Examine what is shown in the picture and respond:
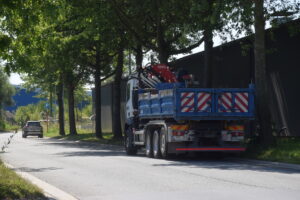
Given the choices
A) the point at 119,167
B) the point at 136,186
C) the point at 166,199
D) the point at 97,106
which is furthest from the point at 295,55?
the point at 97,106

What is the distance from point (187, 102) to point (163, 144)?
217 cm

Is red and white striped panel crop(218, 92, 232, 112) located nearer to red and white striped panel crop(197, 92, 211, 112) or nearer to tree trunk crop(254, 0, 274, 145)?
red and white striped panel crop(197, 92, 211, 112)

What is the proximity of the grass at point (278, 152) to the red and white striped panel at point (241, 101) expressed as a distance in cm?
156

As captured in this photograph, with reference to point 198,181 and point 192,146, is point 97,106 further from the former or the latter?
point 198,181

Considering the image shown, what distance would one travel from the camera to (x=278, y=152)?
21.6 metres

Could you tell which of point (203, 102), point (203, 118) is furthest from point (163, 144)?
point (203, 102)

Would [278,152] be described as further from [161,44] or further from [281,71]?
[161,44]

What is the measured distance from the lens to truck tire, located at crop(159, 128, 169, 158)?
22672 mm

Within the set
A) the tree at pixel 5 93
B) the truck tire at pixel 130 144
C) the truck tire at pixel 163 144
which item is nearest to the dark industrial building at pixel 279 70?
the truck tire at pixel 163 144

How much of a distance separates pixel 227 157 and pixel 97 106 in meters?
26.4

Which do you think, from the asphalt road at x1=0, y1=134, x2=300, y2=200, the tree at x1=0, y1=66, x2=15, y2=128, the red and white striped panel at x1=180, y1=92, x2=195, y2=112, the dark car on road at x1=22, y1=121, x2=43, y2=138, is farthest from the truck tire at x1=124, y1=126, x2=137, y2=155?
the tree at x1=0, y1=66, x2=15, y2=128

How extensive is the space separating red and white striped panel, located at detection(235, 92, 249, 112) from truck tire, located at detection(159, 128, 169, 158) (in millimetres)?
2703

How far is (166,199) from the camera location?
1184 centimetres

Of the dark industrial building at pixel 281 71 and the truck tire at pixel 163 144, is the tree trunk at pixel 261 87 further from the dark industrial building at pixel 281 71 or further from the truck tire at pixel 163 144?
the truck tire at pixel 163 144
